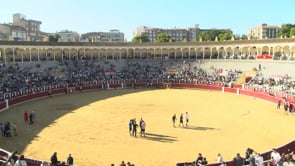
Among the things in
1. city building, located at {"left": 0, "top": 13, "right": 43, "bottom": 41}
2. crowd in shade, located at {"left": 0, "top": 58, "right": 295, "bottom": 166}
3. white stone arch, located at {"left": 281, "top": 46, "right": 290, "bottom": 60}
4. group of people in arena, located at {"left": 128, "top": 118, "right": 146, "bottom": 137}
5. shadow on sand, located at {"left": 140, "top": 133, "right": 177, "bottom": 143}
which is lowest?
shadow on sand, located at {"left": 140, "top": 133, "right": 177, "bottom": 143}

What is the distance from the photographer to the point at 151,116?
1110 inches

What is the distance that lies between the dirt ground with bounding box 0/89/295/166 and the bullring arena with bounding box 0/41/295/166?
2.2 inches

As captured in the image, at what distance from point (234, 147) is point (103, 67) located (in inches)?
1865

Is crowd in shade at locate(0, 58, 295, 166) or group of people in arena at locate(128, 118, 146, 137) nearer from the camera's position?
group of people in arena at locate(128, 118, 146, 137)

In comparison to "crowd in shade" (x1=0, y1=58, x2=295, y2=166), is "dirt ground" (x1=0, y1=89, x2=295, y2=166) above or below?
below

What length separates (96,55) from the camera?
7775cm

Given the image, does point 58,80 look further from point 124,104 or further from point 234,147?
point 234,147

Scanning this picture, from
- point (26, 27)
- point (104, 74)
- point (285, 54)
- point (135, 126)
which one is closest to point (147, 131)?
point (135, 126)

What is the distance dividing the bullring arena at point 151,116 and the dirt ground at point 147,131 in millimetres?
56

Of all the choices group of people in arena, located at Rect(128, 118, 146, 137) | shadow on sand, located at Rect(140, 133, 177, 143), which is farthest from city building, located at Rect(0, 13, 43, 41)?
shadow on sand, located at Rect(140, 133, 177, 143)

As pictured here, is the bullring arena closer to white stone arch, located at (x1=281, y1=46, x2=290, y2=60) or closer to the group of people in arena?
the group of people in arena

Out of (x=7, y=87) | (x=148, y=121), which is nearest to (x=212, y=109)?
(x=148, y=121)

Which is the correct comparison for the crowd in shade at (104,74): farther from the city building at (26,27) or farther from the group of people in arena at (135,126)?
the city building at (26,27)

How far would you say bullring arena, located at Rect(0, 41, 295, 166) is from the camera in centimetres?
1830
